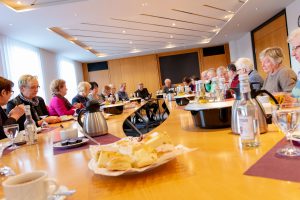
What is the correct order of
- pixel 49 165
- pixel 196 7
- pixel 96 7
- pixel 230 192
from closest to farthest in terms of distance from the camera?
1. pixel 230 192
2. pixel 49 165
3. pixel 96 7
4. pixel 196 7

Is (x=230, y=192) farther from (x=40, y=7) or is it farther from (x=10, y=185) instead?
(x=40, y=7)

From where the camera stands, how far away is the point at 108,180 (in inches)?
31.5

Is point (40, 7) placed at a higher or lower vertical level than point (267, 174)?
higher

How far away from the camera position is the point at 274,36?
7770 mm

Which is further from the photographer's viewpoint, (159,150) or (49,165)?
(49,165)

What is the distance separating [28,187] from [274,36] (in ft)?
27.5

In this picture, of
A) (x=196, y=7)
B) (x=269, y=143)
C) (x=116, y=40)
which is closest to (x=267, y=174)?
(x=269, y=143)

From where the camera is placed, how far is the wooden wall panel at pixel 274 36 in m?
7.21

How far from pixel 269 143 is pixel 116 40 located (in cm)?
791

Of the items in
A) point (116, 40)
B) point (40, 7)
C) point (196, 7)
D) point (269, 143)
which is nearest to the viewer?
point (269, 143)

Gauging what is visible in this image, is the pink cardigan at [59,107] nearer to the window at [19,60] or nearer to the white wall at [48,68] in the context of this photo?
the window at [19,60]

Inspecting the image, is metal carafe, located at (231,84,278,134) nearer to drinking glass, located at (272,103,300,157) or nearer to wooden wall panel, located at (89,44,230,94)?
drinking glass, located at (272,103,300,157)

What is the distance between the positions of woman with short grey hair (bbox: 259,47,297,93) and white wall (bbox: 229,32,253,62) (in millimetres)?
7164

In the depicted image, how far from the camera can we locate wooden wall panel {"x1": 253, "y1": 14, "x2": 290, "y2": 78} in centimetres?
721
